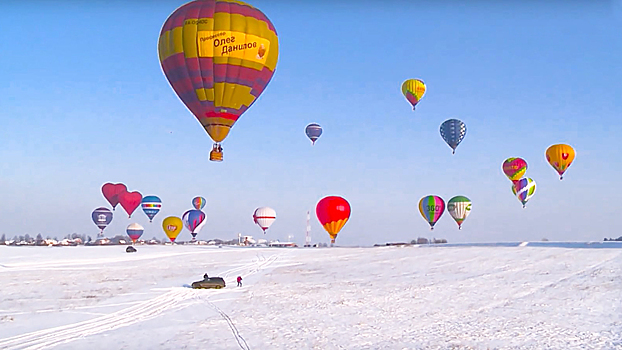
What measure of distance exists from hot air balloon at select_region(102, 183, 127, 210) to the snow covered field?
47.3 m

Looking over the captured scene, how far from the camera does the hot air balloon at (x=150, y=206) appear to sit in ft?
266

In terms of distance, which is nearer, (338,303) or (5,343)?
(5,343)

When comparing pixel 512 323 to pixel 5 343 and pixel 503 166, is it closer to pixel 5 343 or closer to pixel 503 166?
pixel 5 343

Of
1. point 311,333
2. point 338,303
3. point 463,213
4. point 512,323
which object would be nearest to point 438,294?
point 338,303

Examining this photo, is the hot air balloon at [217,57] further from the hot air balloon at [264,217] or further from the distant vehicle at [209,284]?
the hot air balloon at [264,217]

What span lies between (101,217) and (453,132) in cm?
5523

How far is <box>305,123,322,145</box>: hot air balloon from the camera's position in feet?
192

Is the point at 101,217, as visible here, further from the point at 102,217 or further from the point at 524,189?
the point at 524,189

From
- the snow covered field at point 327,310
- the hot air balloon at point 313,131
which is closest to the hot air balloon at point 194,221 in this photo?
the hot air balloon at point 313,131

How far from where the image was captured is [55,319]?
1638 centimetres

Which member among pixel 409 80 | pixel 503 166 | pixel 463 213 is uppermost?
pixel 409 80

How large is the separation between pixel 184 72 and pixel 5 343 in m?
17.7

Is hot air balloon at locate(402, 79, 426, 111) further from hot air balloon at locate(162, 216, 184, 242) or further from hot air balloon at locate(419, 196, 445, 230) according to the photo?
hot air balloon at locate(162, 216, 184, 242)

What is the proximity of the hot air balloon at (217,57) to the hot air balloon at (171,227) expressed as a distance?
56.1m
